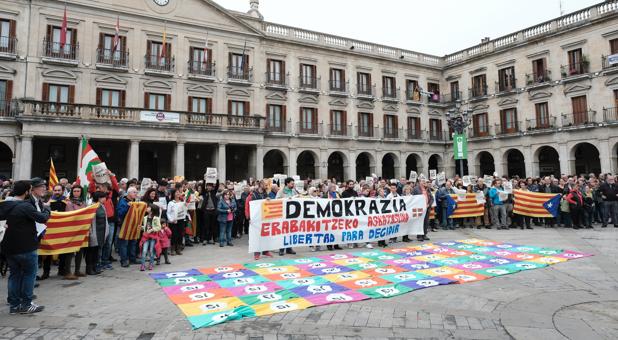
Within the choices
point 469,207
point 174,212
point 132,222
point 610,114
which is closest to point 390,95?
point 610,114

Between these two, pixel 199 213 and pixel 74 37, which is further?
pixel 74 37

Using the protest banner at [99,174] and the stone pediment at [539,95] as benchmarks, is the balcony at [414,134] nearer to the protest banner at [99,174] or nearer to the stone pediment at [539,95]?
the stone pediment at [539,95]

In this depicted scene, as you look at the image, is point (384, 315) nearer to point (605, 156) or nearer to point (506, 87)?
point (605, 156)

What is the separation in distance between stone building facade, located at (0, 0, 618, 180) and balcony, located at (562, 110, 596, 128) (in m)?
0.10

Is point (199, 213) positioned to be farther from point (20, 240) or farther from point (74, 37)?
point (74, 37)

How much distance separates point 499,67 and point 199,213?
30.3m

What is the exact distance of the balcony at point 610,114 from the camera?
1009 inches

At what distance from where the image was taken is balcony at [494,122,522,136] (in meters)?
31.0

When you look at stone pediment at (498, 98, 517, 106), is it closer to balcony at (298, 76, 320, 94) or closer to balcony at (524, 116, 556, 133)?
balcony at (524, 116, 556, 133)

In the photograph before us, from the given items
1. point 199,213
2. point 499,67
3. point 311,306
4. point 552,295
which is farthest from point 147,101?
point 499,67

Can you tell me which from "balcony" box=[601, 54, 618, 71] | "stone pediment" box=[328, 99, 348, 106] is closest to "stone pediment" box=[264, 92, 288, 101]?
"stone pediment" box=[328, 99, 348, 106]

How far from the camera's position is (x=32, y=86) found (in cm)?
2206

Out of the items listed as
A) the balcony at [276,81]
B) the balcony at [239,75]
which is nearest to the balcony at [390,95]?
the balcony at [276,81]

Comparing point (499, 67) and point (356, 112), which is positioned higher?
point (499, 67)
